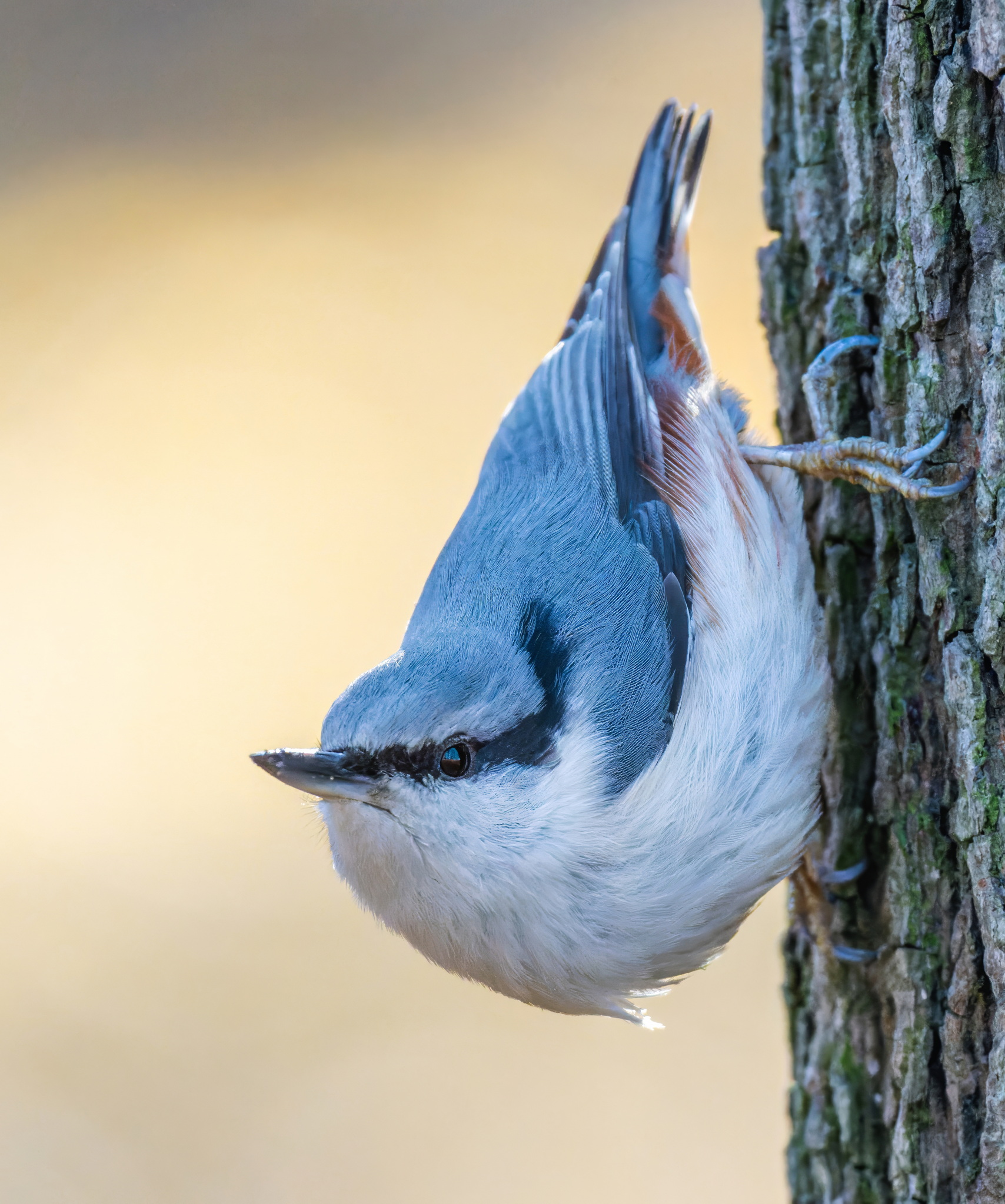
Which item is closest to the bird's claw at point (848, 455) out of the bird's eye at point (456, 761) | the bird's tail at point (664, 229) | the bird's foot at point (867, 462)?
the bird's foot at point (867, 462)

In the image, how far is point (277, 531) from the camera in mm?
4453

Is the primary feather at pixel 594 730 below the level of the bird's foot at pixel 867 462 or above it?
below

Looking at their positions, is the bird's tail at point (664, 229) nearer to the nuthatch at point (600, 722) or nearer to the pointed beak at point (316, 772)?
the nuthatch at point (600, 722)

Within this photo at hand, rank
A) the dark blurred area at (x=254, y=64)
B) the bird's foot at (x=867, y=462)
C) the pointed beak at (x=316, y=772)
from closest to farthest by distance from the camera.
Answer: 1. the pointed beak at (x=316, y=772)
2. the bird's foot at (x=867, y=462)
3. the dark blurred area at (x=254, y=64)

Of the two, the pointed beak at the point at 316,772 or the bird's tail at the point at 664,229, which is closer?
the pointed beak at the point at 316,772

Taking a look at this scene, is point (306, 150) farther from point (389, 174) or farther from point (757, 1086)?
point (757, 1086)

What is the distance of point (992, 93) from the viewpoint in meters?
1.75

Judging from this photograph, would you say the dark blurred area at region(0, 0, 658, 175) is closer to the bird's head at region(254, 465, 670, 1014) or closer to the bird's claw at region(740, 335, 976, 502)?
the bird's claw at region(740, 335, 976, 502)

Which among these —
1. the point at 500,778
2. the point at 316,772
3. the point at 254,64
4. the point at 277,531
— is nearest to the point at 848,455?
the point at 500,778

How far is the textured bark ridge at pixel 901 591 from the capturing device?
5.95 ft

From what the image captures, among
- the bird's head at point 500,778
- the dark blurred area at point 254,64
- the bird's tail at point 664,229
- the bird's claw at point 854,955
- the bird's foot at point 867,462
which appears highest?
the dark blurred area at point 254,64

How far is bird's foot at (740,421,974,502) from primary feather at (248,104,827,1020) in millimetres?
78

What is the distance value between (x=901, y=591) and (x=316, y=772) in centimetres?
101

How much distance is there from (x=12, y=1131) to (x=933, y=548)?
304 centimetres
